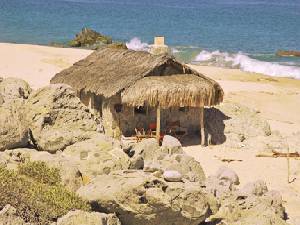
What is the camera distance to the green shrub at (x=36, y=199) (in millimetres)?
10422

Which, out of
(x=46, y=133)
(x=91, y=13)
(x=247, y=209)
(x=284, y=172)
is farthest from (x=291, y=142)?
(x=91, y=13)

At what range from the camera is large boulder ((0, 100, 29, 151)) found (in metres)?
14.0

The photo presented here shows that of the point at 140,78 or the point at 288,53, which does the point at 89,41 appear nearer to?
A: the point at 288,53

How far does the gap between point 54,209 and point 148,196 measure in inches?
72.4

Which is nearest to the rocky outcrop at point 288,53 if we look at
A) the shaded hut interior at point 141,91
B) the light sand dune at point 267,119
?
the light sand dune at point 267,119

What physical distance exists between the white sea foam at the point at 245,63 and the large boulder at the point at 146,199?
31915 mm

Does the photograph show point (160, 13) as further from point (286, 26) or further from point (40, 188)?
point (40, 188)

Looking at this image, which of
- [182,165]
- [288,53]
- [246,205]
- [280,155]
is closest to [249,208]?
[246,205]

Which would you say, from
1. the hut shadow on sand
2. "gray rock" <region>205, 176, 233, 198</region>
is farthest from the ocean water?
"gray rock" <region>205, 176, 233, 198</region>

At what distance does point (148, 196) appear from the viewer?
455 inches

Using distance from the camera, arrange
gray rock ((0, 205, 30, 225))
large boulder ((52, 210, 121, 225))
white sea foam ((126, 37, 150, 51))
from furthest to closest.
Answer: white sea foam ((126, 37, 150, 51)) < large boulder ((52, 210, 121, 225)) < gray rock ((0, 205, 30, 225))

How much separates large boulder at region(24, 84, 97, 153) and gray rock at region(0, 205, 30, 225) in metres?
4.90

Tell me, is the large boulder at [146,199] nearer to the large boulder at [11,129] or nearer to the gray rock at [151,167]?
the gray rock at [151,167]

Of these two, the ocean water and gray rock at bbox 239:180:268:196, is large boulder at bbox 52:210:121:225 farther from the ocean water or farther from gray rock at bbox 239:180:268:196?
the ocean water
